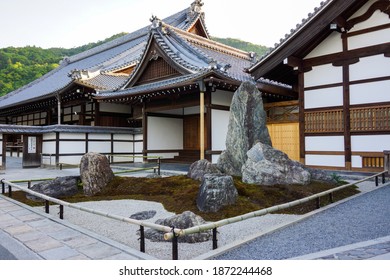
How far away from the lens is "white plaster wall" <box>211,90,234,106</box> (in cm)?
1406

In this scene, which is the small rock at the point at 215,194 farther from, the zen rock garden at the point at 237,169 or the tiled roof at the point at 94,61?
the tiled roof at the point at 94,61

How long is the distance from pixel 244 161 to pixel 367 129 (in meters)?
4.55

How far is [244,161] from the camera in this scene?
895 centimetres

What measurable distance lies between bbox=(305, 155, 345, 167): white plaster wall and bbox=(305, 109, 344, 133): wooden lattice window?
94 centimetres

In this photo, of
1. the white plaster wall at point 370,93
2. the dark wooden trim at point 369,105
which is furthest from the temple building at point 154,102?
the dark wooden trim at point 369,105

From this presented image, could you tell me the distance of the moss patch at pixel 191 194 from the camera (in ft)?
20.3

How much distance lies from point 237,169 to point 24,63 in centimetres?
3253

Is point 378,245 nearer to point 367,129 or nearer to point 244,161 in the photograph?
point 244,161

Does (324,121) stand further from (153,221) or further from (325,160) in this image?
(153,221)

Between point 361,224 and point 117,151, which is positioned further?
point 117,151

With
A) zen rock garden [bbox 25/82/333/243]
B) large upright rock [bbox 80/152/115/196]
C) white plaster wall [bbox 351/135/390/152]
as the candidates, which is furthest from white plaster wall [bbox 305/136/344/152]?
large upright rock [bbox 80/152/115/196]

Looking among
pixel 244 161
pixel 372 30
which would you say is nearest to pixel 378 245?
pixel 244 161

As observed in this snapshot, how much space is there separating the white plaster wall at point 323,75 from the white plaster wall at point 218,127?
430cm

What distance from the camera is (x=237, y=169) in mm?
9086
